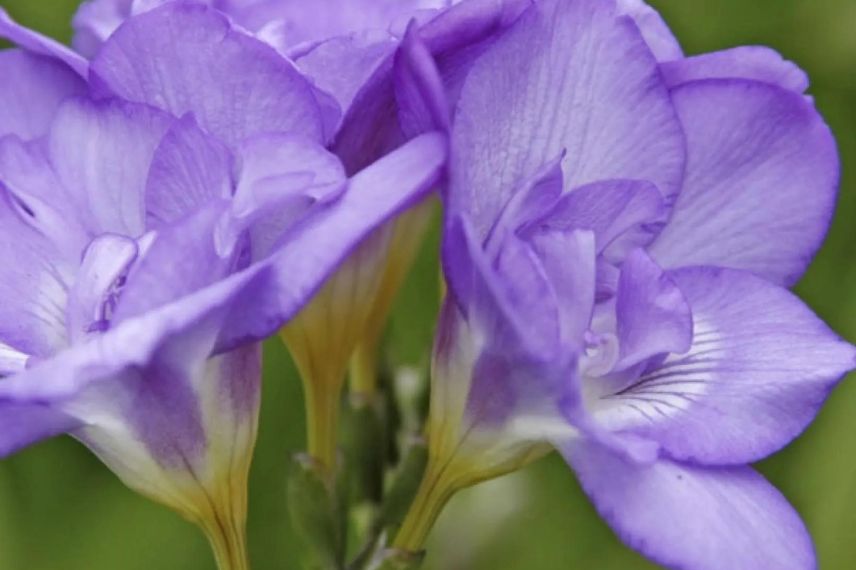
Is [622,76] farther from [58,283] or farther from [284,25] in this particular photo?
[58,283]

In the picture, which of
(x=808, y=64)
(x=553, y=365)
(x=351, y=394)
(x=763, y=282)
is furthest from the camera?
(x=808, y=64)

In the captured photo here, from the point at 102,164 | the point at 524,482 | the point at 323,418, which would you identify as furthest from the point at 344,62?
the point at 524,482

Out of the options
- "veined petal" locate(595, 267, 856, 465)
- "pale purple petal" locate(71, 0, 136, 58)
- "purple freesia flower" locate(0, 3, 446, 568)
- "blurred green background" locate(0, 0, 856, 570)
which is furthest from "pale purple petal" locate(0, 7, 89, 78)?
"blurred green background" locate(0, 0, 856, 570)

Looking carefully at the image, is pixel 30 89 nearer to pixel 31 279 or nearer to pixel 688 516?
pixel 31 279

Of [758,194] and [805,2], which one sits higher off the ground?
[758,194]

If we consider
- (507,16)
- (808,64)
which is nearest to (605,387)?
(507,16)

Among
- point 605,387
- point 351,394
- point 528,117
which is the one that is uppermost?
point 528,117

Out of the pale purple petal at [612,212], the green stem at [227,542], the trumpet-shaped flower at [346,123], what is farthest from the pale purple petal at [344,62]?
the green stem at [227,542]

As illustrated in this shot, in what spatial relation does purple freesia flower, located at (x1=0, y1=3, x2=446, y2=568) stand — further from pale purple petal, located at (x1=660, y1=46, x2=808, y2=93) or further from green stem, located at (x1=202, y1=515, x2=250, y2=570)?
pale purple petal, located at (x1=660, y1=46, x2=808, y2=93)
